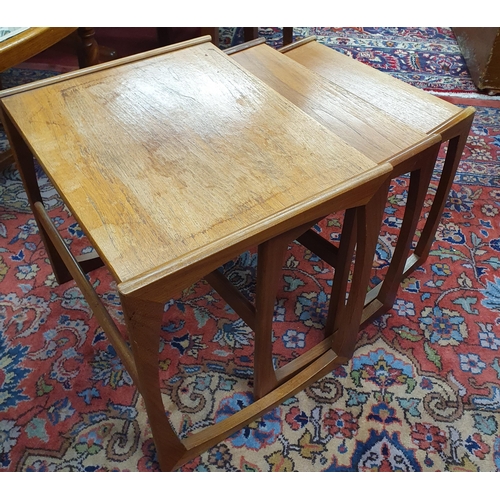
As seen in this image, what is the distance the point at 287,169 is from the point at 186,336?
58 cm

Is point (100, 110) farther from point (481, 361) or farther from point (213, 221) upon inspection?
point (481, 361)

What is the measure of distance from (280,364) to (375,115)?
0.60 meters

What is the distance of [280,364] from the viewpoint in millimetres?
1134

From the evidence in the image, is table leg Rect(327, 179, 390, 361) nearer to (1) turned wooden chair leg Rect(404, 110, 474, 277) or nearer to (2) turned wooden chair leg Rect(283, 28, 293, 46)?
(1) turned wooden chair leg Rect(404, 110, 474, 277)

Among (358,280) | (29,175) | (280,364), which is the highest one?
(29,175)

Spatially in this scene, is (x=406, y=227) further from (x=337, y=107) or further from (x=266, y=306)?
(x=266, y=306)

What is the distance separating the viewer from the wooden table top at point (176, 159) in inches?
26.0

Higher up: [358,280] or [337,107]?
[337,107]

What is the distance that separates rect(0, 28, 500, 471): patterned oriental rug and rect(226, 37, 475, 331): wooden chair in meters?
0.14

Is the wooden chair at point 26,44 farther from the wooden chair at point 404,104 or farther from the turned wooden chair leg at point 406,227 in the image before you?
the turned wooden chair leg at point 406,227

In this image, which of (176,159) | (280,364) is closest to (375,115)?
(176,159)

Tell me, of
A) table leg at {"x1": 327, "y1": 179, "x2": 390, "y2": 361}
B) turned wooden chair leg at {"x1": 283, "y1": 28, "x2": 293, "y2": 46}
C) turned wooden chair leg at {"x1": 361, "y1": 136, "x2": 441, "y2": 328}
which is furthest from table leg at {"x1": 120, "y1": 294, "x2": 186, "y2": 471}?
turned wooden chair leg at {"x1": 283, "y1": 28, "x2": 293, "y2": 46}

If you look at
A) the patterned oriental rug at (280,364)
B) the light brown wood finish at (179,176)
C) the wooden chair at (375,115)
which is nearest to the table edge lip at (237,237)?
the light brown wood finish at (179,176)

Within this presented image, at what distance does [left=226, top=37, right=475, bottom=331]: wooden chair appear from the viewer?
913 mm
